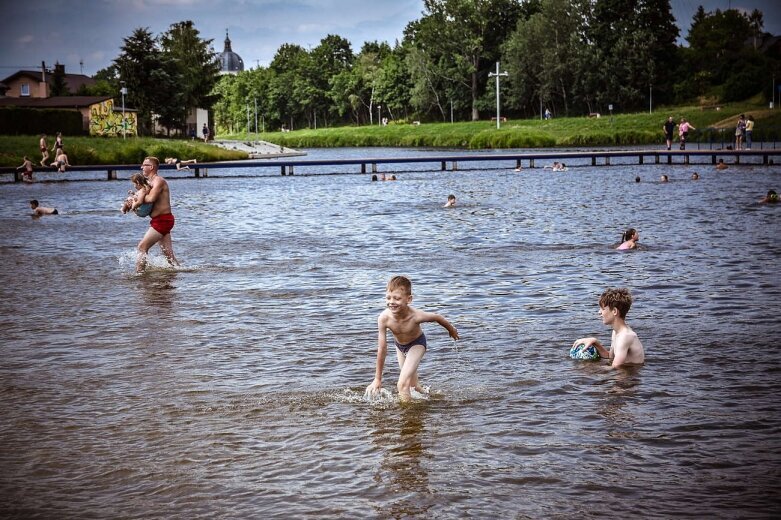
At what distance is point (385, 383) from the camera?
881cm

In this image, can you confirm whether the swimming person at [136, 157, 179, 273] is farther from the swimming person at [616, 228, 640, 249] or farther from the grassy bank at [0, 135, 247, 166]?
the grassy bank at [0, 135, 247, 166]

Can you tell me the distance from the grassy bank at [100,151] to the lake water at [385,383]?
119 feet

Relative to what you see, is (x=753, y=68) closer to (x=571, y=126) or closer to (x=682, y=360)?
(x=571, y=126)

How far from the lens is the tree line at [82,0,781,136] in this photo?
9219 centimetres

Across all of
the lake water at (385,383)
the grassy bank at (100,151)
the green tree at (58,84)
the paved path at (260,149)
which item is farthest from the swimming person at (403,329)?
the green tree at (58,84)

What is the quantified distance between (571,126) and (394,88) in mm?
52688

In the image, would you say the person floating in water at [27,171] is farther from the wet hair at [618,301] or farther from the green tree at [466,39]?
the green tree at [466,39]

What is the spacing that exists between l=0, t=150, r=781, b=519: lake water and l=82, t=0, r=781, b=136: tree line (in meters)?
74.5

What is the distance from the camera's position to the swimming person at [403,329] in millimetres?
7383

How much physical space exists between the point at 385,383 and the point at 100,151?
51.4 meters

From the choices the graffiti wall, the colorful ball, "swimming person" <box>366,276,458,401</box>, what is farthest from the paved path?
"swimming person" <box>366,276,458,401</box>

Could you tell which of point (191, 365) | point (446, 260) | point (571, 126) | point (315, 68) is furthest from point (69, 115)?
point (315, 68)

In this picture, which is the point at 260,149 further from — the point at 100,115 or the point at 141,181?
the point at 141,181

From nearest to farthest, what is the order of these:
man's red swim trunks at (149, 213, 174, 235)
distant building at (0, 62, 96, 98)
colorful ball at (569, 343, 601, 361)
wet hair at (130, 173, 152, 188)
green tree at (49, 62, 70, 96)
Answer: colorful ball at (569, 343, 601, 361) < wet hair at (130, 173, 152, 188) < man's red swim trunks at (149, 213, 174, 235) < distant building at (0, 62, 96, 98) < green tree at (49, 62, 70, 96)
